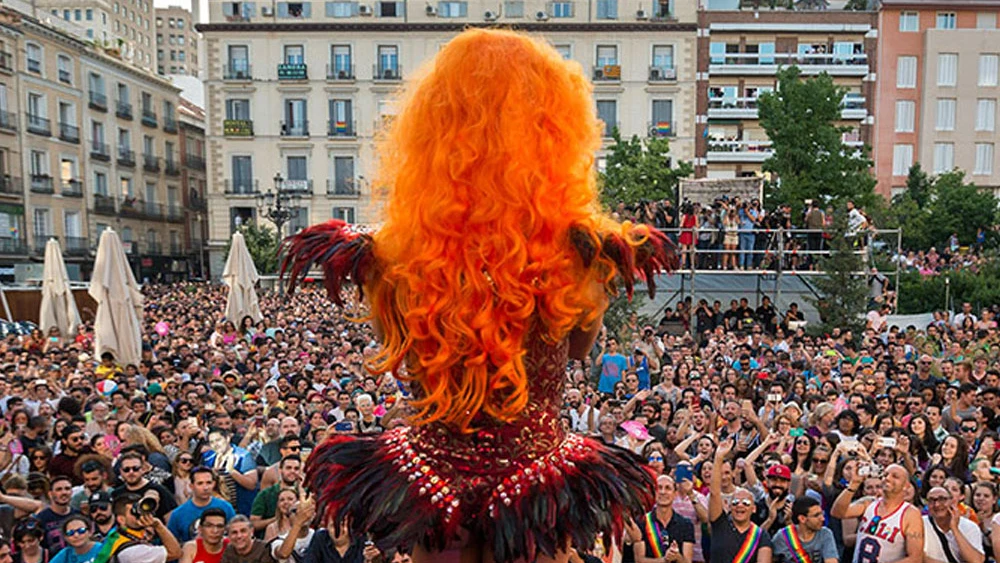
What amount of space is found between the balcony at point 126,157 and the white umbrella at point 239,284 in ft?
91.3

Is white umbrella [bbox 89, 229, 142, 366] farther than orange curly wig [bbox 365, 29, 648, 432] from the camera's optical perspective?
Yes

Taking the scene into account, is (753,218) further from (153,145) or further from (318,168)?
(153,145)

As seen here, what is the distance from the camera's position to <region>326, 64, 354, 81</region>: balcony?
38.5 meters

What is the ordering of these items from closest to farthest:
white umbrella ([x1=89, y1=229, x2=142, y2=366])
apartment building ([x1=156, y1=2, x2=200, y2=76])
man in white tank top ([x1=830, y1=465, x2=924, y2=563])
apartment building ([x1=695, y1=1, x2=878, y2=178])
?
man in white tank top ([x1=830, y1=465, x2=924, y2=563]) < white umbrella ([x1=89, y1=229, x2=142, y2=366]) < apartment building ([x1=695, y1=1, x2=878, y2=178]) < apartment building ([x1=156, y1=2, x2=200, y2=76])

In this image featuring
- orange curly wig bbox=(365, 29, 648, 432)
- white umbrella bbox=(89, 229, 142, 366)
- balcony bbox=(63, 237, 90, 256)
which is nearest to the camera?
orange curly wig bbox=(365, 29, 648, 432)

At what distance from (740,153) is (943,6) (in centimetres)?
1292

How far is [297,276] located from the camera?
6.76 ft

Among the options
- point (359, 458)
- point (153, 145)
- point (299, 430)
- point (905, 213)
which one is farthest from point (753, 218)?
point (153, 145)

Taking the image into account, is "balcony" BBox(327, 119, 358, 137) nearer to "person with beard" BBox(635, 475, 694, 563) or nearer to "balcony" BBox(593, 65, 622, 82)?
"balcony" BBox(593, 65, 622, 82)

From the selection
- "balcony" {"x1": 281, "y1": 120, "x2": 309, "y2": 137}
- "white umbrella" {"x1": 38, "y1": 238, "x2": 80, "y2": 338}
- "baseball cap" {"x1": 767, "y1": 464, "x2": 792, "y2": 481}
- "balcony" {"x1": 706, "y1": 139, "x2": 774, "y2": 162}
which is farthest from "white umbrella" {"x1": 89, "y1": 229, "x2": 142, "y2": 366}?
"balcony" {"x1": 706, "y1": 139, "x2": 774, "y2": 162}

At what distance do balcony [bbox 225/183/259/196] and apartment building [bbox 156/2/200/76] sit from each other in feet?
169

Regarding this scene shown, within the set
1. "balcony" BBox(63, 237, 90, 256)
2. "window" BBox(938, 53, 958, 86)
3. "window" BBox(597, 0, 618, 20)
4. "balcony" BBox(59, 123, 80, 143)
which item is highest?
"window" BBox(597, 0, 618, 20)

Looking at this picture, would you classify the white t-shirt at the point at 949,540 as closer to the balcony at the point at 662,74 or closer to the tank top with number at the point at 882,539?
the tank top with number at the point at 882,539

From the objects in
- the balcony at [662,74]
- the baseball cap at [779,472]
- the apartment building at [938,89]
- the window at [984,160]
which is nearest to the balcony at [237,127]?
the balcony at [662,74]
